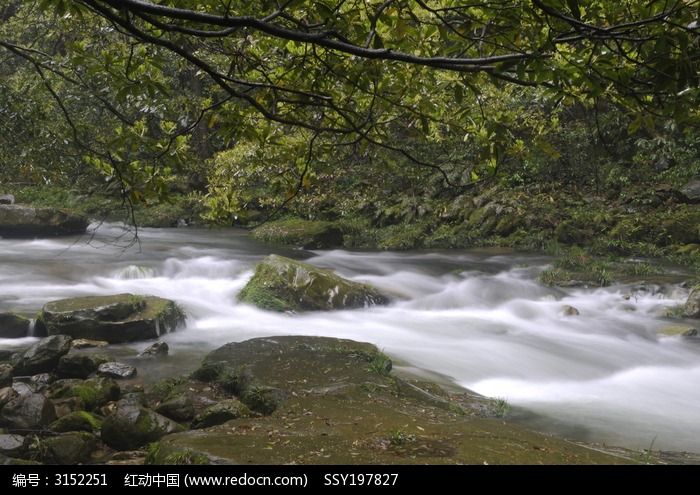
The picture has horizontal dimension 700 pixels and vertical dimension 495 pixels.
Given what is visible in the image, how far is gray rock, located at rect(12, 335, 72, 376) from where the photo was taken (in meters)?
7.18

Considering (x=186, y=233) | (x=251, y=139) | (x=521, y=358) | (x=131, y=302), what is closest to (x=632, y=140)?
(x=521, y=358)

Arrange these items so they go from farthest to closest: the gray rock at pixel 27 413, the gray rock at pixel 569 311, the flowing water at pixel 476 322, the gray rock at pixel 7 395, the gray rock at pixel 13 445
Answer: the gray rock at pixel 569 311, the flowing water at pixel 476 322, the gray rock at pixel 7 395, the gray rock at pixel 27 413, the gray rock at pixel 13 445

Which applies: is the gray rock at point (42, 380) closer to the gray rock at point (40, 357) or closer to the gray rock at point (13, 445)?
the gray rock at point (40, 357)

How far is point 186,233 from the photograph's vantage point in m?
19.5

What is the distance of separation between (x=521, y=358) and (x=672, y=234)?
25.3 feet

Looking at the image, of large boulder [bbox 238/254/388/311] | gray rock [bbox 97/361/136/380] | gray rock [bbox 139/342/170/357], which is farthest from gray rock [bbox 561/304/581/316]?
gray rock [bbox 97/361/136/380]

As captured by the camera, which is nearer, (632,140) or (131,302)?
(131,302)

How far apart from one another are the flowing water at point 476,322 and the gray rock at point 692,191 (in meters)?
4.17

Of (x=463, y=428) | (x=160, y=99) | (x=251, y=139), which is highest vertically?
(x=160, y=99)

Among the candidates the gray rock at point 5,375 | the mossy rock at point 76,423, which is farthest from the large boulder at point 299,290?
the mossy rock at point 76,423

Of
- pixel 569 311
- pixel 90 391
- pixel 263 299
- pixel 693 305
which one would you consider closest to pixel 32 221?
pixel 263 299

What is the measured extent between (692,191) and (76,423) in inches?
582

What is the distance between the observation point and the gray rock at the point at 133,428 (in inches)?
203
